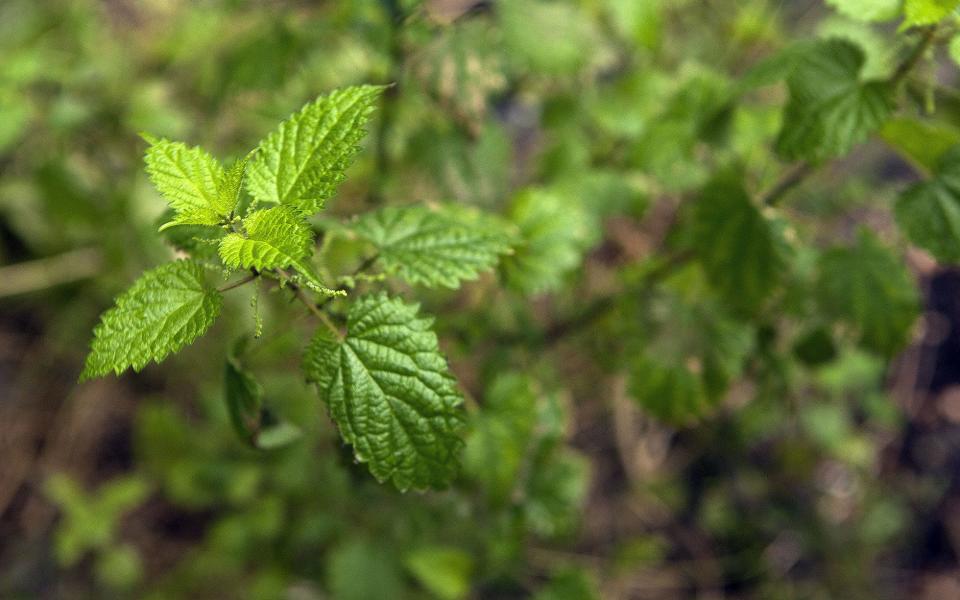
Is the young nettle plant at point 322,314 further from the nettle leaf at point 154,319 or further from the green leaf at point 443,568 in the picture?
the green leaf at point 443,568

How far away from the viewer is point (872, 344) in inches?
56.0

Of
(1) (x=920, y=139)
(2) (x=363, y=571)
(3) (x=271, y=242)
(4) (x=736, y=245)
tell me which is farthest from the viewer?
(2) (x=363, y=571)

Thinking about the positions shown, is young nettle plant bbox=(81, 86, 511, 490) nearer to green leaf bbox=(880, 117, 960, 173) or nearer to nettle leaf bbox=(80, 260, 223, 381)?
nettle leaf bbox=(80, 260, 223, 381)

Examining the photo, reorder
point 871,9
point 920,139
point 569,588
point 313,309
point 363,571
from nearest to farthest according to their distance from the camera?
point 313,309
point 871,9
point 920,139
point 569,588
point 363,571

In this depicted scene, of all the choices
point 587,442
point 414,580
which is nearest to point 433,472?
point 414,580

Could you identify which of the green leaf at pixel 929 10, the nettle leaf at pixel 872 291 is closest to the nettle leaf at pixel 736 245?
the nettle leaf at pixel 872 291

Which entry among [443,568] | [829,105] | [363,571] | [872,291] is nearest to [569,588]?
[443,568]

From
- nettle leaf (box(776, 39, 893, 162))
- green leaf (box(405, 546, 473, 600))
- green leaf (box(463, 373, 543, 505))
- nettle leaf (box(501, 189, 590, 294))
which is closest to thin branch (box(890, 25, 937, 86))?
nettle leaf (box(776, 39, 893, 162))

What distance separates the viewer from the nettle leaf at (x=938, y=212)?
3.83 feet

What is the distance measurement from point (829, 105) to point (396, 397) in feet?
2.94

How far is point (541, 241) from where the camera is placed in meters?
1.48

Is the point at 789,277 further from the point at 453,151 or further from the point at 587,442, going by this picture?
the point at 587,442

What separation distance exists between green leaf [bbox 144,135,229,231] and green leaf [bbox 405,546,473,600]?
3.76 ft

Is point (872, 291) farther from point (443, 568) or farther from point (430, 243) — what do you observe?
point (443, 568)
